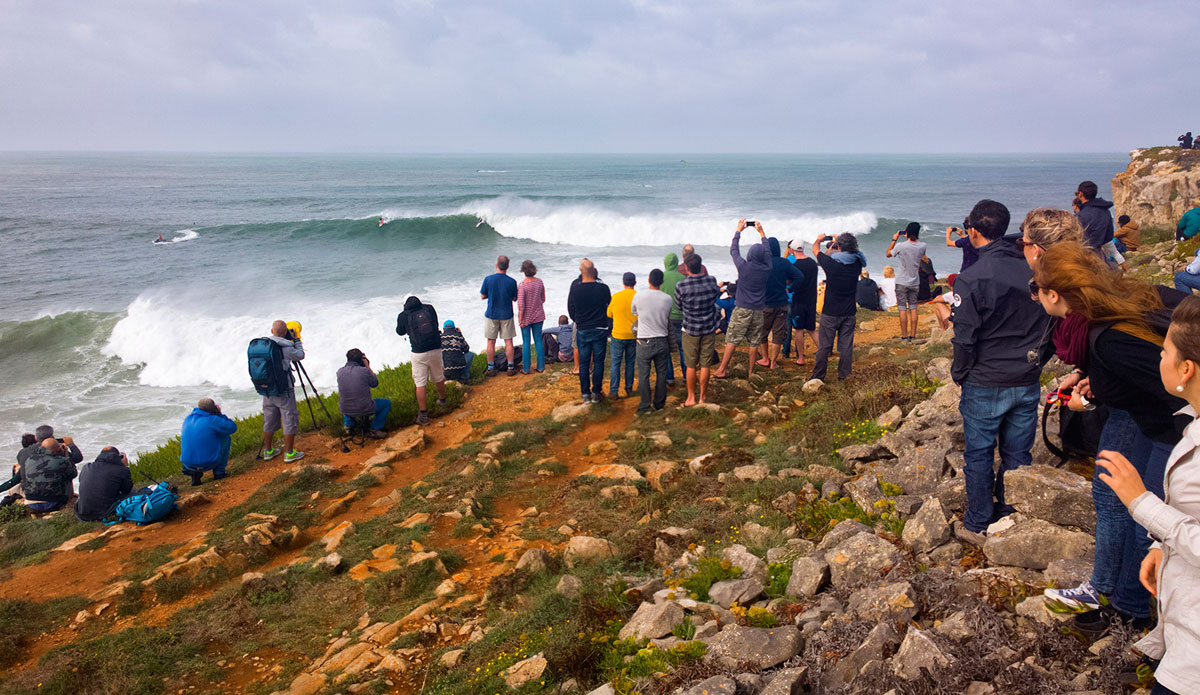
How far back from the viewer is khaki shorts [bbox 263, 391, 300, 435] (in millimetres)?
8078

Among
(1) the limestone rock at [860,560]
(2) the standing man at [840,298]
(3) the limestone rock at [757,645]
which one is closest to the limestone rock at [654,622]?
(3) the limestone rock at [757,645]

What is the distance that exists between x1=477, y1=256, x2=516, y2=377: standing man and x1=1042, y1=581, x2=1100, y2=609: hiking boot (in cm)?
772

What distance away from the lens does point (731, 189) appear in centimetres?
6244

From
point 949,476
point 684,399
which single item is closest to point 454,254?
point 684,399

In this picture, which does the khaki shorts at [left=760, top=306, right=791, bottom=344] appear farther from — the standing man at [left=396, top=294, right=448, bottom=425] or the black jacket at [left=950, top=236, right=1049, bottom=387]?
the black jacket at [left=950, top=236, right=1049, bottom=387]

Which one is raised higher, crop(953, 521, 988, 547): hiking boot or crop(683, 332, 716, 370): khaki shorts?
crop(683, 332, 716, 370): khaki shorts

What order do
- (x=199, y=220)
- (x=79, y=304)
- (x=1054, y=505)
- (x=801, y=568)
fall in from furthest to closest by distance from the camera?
(x=199, y=220) → (x=79, y=304) → (x=801, y=568) → (x=1054, y=505)

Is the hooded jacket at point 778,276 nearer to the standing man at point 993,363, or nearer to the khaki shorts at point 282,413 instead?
the standing man at point 993,363

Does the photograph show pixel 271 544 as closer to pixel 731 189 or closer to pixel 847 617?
pixel 847 617

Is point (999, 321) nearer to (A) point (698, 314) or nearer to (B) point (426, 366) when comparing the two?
(A) point (698, 314)

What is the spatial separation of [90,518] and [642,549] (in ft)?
20.5

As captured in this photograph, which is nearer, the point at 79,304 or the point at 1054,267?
the point at 1054,267

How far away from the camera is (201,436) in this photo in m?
7.82

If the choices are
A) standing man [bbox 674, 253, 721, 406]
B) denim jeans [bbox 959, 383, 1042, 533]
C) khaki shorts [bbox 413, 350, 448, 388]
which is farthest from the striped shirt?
denim jeans [bbox 959, 383, 1042, 533]
